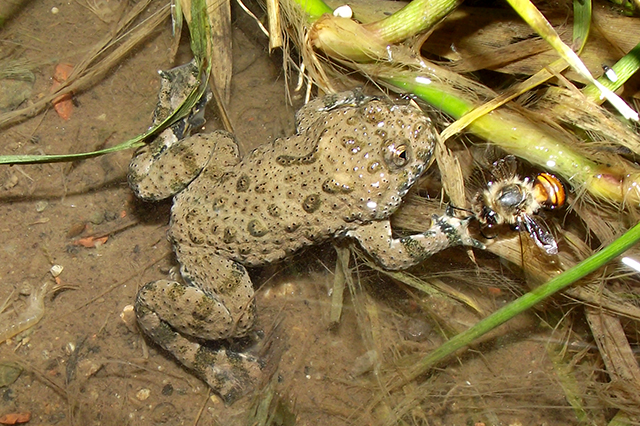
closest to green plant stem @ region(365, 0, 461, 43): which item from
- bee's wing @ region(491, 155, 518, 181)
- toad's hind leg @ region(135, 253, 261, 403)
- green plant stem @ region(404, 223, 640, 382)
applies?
bee's wing @ region(491, 155, 518, 181)

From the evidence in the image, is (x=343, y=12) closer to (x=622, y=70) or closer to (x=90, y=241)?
(x=622, y=70)

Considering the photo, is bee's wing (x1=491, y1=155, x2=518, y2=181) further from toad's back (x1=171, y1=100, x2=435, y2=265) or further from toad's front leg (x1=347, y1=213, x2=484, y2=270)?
toad's back (x1=171, y1=100, x2=435, y2=265)

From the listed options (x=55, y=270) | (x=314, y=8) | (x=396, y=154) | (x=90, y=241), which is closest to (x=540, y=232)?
(x=396, y=154)

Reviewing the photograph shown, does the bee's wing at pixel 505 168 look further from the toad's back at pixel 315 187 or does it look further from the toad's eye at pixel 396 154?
the toad's eye at pixel 396 154

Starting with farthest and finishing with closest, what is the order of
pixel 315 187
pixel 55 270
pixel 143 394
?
pixel 55 270 < pixel 143 394 < pixel 315 187

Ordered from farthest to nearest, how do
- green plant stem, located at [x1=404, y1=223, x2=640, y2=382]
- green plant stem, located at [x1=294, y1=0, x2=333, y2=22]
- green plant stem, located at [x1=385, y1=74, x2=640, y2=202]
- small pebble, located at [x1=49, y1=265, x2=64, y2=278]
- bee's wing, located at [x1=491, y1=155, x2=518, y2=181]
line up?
small pebble, located at [x1=49, y1=265, x2=64, y2=278] < green plant stem, located at [x1=294, y1=0, x2=333, y2=22] < bee's wing, located at [x1=491, y1=155, x2=518, y2=181] < green plant stem, located at [x1=385, y1=74, x2=640, y2=202] < green plant stem, located at [x1=404, y1=223, x2=640, y2=382]
